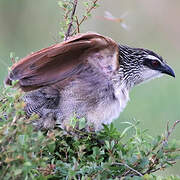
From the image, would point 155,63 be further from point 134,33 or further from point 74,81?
point 134,33

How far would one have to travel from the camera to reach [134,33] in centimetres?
851

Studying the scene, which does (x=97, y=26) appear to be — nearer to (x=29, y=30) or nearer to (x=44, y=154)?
(x=29, y=30)

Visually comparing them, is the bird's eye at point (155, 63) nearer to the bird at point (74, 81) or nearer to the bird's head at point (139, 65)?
the bird's head at point (139, 65)

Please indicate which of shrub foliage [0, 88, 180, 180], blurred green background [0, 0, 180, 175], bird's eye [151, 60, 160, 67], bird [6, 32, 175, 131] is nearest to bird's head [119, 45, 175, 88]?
bird's eye [151, 60, 160, 67]

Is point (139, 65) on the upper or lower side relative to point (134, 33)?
upper

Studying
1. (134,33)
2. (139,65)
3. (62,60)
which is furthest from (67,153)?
(134,33)

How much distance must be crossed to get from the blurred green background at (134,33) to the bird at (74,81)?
2108 mm

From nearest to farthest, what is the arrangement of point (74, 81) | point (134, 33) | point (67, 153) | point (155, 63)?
point (67, 153)
point (74, 81)
point (155, 63)
point (134, 33)

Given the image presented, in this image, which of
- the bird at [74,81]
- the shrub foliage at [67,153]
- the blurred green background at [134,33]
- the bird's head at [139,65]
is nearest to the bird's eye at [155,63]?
the bird's head at [139,65]

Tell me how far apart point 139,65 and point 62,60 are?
0.72m

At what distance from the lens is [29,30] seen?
7957mm

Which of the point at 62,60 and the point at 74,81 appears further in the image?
the point at 74,81

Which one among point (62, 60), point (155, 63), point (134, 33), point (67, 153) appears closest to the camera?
point (67, 153)

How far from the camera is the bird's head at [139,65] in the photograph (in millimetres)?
3477
